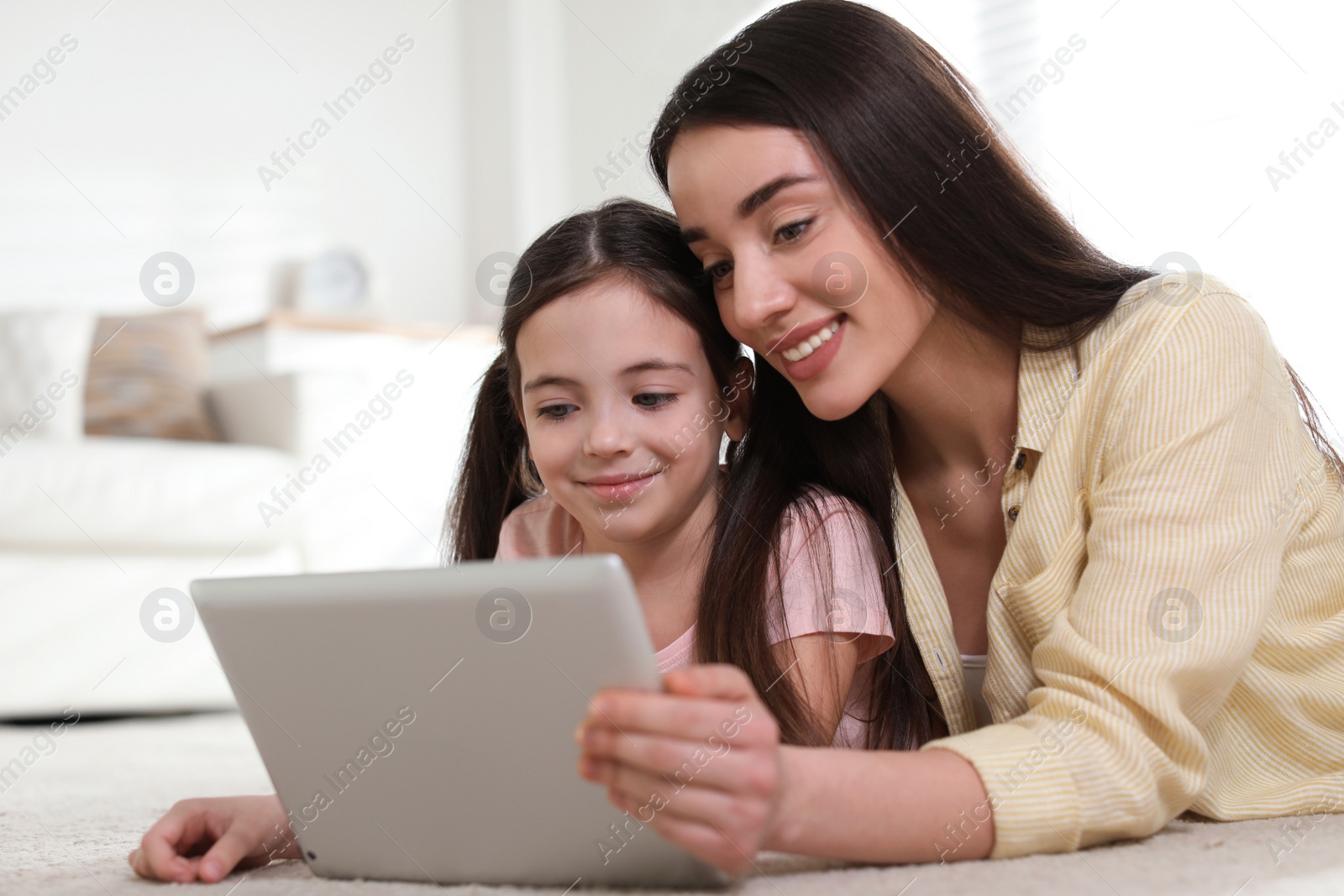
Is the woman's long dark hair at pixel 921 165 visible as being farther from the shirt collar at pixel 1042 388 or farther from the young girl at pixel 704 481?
the young girl at pixel 704 481

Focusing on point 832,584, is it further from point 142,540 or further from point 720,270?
point 142,540

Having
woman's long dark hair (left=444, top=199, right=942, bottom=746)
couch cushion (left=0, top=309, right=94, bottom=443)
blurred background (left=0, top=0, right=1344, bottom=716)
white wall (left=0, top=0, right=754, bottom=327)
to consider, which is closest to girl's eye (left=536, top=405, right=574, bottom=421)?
woman's long dark hair (left=444, top=199, right=942, bottom=746)

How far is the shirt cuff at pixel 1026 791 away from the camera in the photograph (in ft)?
2.56

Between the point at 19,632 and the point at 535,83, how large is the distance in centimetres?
296

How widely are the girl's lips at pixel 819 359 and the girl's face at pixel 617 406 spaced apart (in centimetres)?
14

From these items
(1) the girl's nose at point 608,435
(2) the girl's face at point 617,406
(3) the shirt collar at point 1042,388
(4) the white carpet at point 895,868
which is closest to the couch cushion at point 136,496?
(4) the white carpet at point 895,868

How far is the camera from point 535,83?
445cm

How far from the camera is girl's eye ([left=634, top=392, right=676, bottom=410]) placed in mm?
1192

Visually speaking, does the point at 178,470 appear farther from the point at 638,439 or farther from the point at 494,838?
the point at 494,838

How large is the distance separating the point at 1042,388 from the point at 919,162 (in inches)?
10.0

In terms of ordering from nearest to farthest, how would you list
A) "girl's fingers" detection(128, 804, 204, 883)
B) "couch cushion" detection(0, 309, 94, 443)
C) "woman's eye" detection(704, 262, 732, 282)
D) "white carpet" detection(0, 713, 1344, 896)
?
"white carpet" detection(0, 713, 1344, 896), "girl's fingers" detection(128, 804, 204, 883), "woman's eye" detection(704, 262, 732, 282), "couch cushion" detection(0, 309, 94, 443)

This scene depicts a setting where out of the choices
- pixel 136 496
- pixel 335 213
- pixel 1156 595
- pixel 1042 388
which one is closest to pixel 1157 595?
pixel 1156 595

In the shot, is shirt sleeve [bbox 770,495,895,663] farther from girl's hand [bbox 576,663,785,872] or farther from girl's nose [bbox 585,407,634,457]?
girl's hand [bbox 576,663,785,872]

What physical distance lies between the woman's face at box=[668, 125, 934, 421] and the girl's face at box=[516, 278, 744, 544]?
0.12 m
